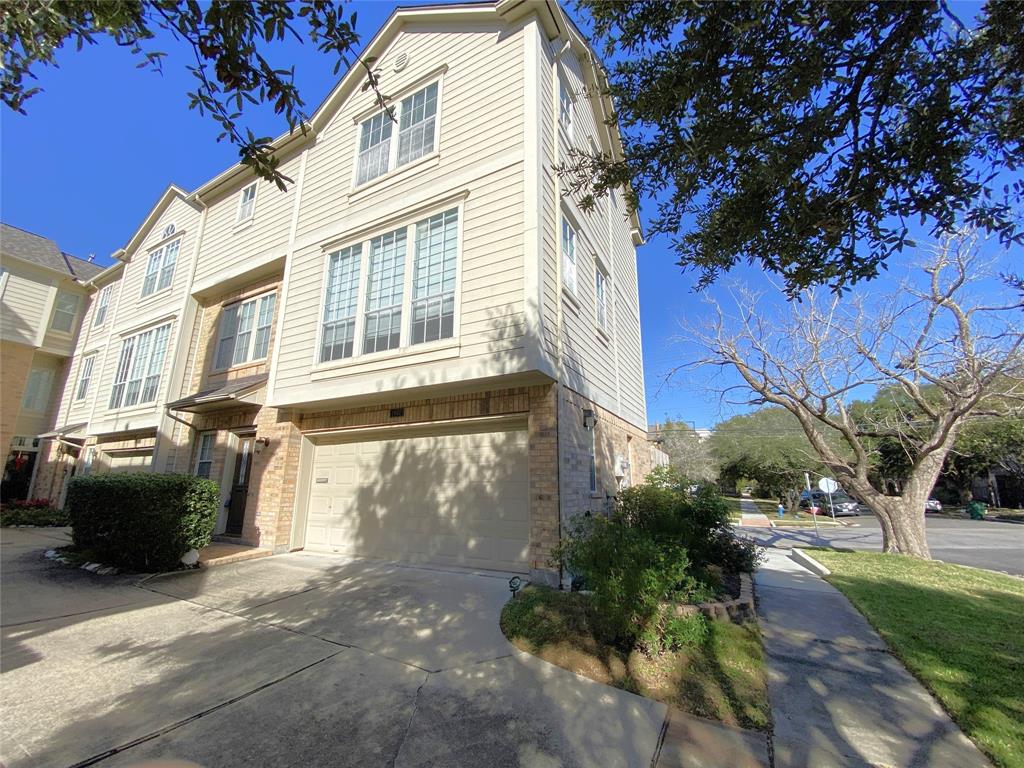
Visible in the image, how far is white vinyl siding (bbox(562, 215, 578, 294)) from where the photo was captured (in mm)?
7633

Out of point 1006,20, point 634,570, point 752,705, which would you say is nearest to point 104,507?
point 634,570

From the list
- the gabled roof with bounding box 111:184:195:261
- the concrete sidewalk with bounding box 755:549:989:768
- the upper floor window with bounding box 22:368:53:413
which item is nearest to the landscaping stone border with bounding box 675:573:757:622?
the concrete sidewalk with bounding box 755:549:989:768

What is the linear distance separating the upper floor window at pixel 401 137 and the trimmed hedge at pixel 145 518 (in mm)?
6789

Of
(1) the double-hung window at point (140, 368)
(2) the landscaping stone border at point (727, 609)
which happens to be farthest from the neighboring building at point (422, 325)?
(2) the landscaping stone border at point (727, 609)

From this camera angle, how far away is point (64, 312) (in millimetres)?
17906

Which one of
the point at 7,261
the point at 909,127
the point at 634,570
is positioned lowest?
the point at 634,570

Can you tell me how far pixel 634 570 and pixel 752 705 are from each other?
3.97 ft

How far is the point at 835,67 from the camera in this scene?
323 cm

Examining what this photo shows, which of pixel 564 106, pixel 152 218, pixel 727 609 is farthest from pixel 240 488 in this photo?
pixel 152 218

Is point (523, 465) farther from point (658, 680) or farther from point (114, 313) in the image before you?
point (114, 313)

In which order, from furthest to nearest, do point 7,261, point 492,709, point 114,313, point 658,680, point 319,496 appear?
point 7,261 → point 114,313 → point 319,496 → point 658,680 → point 492,709

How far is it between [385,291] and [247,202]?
23.3 ft

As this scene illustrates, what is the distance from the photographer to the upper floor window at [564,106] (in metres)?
8.24

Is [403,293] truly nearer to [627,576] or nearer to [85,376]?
[627,576]
